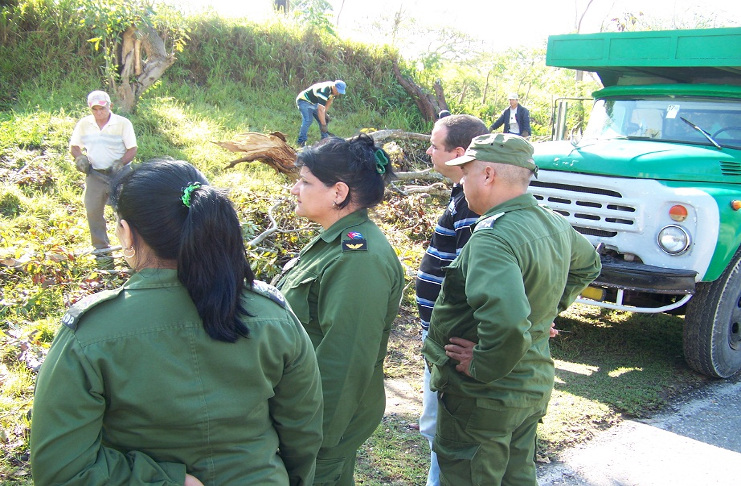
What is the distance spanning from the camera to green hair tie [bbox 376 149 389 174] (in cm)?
262

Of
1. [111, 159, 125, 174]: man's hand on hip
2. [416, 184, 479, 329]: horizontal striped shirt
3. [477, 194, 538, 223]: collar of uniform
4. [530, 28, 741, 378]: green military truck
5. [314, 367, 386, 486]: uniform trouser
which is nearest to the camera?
[314, 367, 386, 486]: uniform trouser

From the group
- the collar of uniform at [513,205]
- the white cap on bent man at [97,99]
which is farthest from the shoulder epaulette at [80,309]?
the white cap on bent man at [97,99]

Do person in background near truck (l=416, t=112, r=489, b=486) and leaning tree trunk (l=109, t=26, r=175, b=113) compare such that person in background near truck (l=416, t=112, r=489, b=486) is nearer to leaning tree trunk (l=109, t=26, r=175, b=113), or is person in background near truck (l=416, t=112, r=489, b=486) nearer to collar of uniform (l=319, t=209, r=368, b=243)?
collar of uniform (l=319, t=209, r=368, b=243)

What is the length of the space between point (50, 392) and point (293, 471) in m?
0.75

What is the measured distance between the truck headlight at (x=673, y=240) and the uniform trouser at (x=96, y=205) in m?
5.16

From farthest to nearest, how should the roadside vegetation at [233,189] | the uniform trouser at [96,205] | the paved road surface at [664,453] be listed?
the uniform trouser at [96,205] → the roadside vegetation at [233,189] → the paved road surface at [664,453]

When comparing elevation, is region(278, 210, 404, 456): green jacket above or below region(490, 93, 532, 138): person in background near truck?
below

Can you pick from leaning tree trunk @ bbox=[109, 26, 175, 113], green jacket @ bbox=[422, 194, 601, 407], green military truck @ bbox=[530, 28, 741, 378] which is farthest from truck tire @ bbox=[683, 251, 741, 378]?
leaning tree trunk @ bbox=[109, 26, 175, 113]

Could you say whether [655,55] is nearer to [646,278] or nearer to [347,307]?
[646,278]

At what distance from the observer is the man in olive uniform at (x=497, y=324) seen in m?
2.38

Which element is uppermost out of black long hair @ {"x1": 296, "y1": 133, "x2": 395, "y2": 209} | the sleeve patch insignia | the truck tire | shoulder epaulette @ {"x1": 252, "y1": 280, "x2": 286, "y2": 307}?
black long hair @ {"x1": 296, "y1": 133, "x2": 395, "y2": 209}

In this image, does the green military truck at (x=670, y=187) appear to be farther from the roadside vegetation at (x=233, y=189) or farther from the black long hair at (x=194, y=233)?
the black long hair at (x=194, y=233)

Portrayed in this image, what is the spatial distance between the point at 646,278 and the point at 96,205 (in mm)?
5358

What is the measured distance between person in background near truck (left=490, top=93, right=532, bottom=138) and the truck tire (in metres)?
8.28
